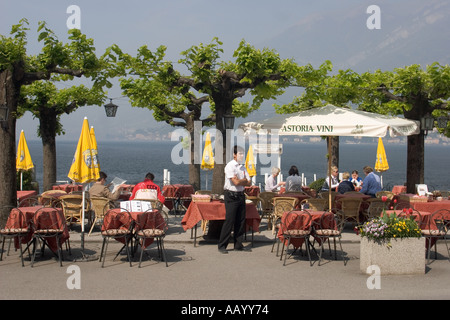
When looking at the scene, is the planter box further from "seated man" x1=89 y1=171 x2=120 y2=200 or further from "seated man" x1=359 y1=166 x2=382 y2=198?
"seated man" x1=89 y1=171 x2=120 y2=200

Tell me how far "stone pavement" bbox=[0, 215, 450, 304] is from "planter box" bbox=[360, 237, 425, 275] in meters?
0.17

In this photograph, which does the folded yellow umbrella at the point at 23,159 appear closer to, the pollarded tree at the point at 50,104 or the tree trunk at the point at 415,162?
the pollarded tree at the point at 50,104

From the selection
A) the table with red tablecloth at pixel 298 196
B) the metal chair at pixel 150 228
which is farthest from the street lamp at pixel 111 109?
the metal chair at pixel 150 228

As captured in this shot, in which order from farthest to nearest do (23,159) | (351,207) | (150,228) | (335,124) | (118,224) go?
(23,159) < (351,207) < (335,124) < (150,228) < (118,224)

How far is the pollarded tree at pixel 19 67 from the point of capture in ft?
43.0

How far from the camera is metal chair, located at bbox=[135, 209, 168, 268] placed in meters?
10.1

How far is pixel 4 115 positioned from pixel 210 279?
6921 mm

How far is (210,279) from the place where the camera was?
8922 millimetres

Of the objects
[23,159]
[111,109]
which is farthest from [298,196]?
[23,159]

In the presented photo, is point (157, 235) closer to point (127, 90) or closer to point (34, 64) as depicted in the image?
point (34, 64)

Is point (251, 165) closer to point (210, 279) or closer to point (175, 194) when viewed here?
point (175, 194)
